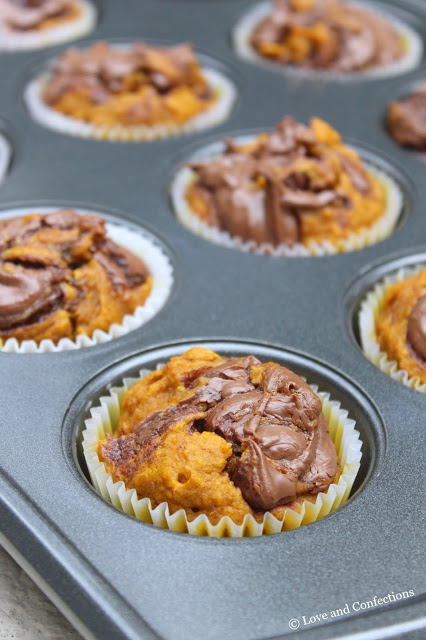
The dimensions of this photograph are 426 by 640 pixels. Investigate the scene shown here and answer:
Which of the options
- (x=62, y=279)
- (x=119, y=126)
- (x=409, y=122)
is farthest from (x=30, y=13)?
(x=62, y=279)

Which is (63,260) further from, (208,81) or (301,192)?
(208,81)

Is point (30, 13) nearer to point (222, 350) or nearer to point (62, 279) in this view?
point (62, 279)

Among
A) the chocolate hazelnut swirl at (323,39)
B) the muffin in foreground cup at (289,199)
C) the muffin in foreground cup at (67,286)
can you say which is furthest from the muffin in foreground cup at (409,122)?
the muffin in foreground cup at (67,286)

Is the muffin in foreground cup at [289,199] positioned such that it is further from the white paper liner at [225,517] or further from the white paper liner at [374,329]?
the white paper liner at [225,517]

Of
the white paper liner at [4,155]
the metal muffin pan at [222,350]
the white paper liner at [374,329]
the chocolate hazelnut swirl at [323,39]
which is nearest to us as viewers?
the metal muffin pan at [222,350]

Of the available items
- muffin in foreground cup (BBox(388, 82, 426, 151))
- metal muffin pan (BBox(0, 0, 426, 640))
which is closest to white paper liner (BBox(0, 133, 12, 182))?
metal muffin pan (BBox(0, 0, 426, 640))
